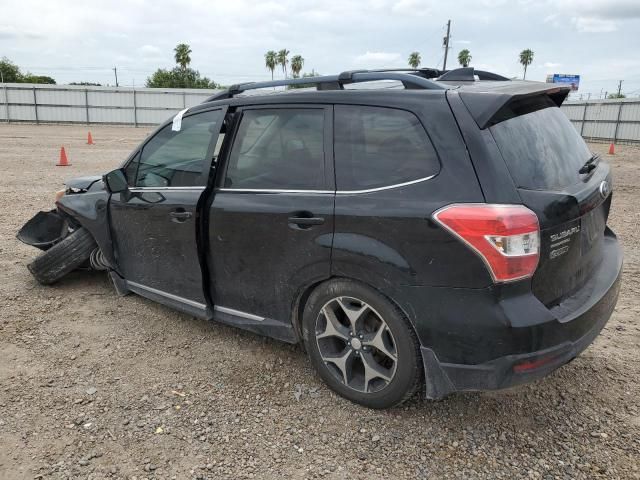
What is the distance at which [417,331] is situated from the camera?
256cm

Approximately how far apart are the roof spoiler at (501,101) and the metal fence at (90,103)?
31620 mm

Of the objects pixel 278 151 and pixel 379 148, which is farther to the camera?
pixel 278 151

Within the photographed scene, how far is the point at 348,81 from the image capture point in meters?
3.04

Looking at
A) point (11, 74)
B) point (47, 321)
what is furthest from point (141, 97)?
point (11, 74)

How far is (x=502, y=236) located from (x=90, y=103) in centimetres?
3515

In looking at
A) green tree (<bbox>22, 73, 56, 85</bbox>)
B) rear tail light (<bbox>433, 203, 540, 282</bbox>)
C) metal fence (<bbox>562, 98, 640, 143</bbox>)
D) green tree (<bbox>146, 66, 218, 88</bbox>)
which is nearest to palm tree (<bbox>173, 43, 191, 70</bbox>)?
green tree (<bbox>146, 66, 218, 88</bbox>)

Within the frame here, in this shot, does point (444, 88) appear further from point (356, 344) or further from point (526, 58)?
point (526, 58)

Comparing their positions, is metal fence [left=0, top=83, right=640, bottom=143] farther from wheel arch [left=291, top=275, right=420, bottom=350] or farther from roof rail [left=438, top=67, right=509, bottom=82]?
wheel arch [left=291, top=275, right=420, bottom=350]

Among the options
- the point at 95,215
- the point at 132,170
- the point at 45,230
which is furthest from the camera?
the point at 45,230

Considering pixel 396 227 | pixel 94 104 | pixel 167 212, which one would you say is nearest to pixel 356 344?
pixel 396 227

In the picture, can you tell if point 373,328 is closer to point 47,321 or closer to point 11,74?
point 47,321

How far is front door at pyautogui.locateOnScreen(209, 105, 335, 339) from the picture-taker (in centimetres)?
288

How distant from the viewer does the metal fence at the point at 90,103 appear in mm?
31922

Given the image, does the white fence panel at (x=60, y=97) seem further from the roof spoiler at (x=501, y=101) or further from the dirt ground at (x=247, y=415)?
the roof spoiler at (x=501, y=101)
